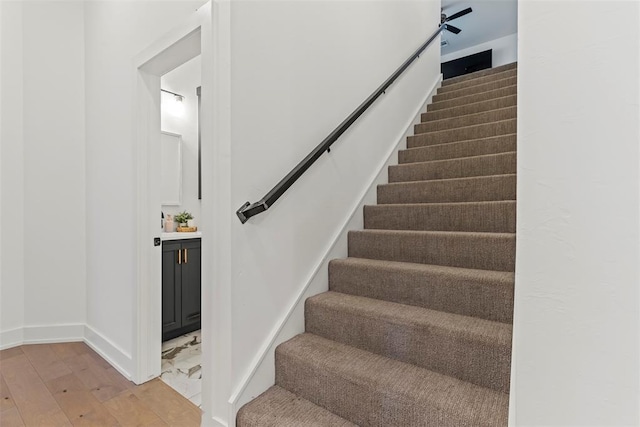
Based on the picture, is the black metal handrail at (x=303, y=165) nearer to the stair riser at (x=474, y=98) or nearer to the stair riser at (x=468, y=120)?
the stair riser at (x=468, y=120)

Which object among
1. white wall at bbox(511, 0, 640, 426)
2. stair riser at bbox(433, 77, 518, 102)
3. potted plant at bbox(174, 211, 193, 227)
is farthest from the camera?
stair riser at bbox(433, 77, 518, 102)

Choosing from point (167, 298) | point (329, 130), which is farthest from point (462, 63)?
point (167, 298)

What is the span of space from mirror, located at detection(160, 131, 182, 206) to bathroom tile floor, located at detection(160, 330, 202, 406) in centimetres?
132

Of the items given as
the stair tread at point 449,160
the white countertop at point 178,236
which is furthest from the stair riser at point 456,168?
the white countertop at point 178,236

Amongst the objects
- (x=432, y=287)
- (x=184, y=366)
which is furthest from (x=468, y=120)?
(x=184, y=366)

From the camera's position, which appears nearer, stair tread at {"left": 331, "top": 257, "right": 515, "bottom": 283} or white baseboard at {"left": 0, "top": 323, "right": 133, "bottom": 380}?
stair tread at {"left": 331, "top": 257, "right": 515, "bottom": 283}

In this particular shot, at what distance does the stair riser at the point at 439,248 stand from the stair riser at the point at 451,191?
18.1 inches

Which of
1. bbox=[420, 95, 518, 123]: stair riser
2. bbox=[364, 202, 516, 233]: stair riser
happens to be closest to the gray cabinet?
bbox=[364, 202, 516, 233]: stair riser

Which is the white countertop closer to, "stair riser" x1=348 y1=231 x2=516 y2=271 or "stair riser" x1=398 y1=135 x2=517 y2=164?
"stair riser" x1=348 y1=231 x2=516 y2=271

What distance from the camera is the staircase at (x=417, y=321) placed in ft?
3.81

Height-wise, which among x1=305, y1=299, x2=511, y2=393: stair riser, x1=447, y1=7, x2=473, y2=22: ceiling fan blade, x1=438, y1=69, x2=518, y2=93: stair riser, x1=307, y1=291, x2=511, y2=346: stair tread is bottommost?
x1=305, y1=299, x2=511, y2=393: stair riser

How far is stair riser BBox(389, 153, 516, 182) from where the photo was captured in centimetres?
212

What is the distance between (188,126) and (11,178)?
58.1 inches

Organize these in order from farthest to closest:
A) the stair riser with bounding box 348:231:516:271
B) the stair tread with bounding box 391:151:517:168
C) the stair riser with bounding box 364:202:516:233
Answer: the stair tread with bounding box 391:151:517:168
the stair riser with bounding box 364:202:516:233
the stair riser with bounding box 348:231:516:271
